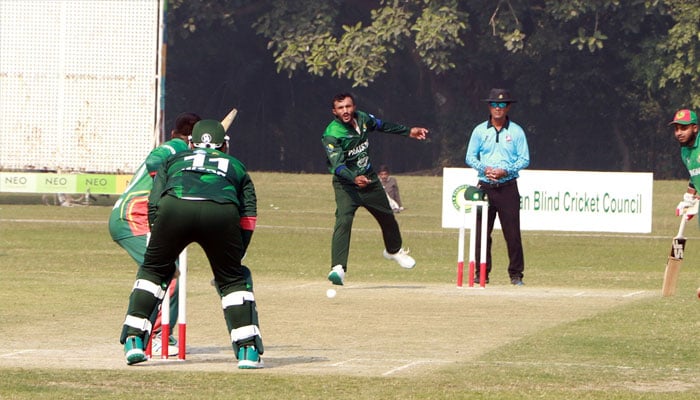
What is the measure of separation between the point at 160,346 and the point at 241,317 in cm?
120

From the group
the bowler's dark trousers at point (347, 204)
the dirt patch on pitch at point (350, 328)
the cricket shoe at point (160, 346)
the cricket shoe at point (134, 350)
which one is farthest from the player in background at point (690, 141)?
the cricket shoe at point (134, 350)

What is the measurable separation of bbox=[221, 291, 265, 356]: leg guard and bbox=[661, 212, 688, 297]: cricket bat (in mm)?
5009

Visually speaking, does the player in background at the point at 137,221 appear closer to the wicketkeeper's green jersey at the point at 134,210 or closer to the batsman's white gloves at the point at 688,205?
the wicketkeeper's green jersey at the point at 134,210

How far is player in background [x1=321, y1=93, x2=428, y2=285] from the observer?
49.4 feet

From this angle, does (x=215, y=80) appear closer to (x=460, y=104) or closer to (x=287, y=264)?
(x=460, y=104)

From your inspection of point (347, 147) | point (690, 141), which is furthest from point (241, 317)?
point (347, 147)

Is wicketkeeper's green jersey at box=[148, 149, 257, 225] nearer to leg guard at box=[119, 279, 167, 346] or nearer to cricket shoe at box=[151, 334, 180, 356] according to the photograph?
leg guard at box=[119, 279, 167, 346]

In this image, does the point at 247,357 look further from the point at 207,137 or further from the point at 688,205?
the point at 688,205

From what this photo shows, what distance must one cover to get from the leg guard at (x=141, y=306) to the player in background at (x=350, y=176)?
5367mm

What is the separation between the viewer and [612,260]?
23.0 m

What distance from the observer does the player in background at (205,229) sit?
9.59 metres

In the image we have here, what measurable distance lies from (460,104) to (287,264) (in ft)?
88.5

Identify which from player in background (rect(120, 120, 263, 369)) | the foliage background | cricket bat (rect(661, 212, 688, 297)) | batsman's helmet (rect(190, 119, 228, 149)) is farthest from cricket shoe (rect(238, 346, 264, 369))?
the foliage background

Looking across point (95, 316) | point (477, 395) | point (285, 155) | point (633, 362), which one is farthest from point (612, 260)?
point (285, 155)
